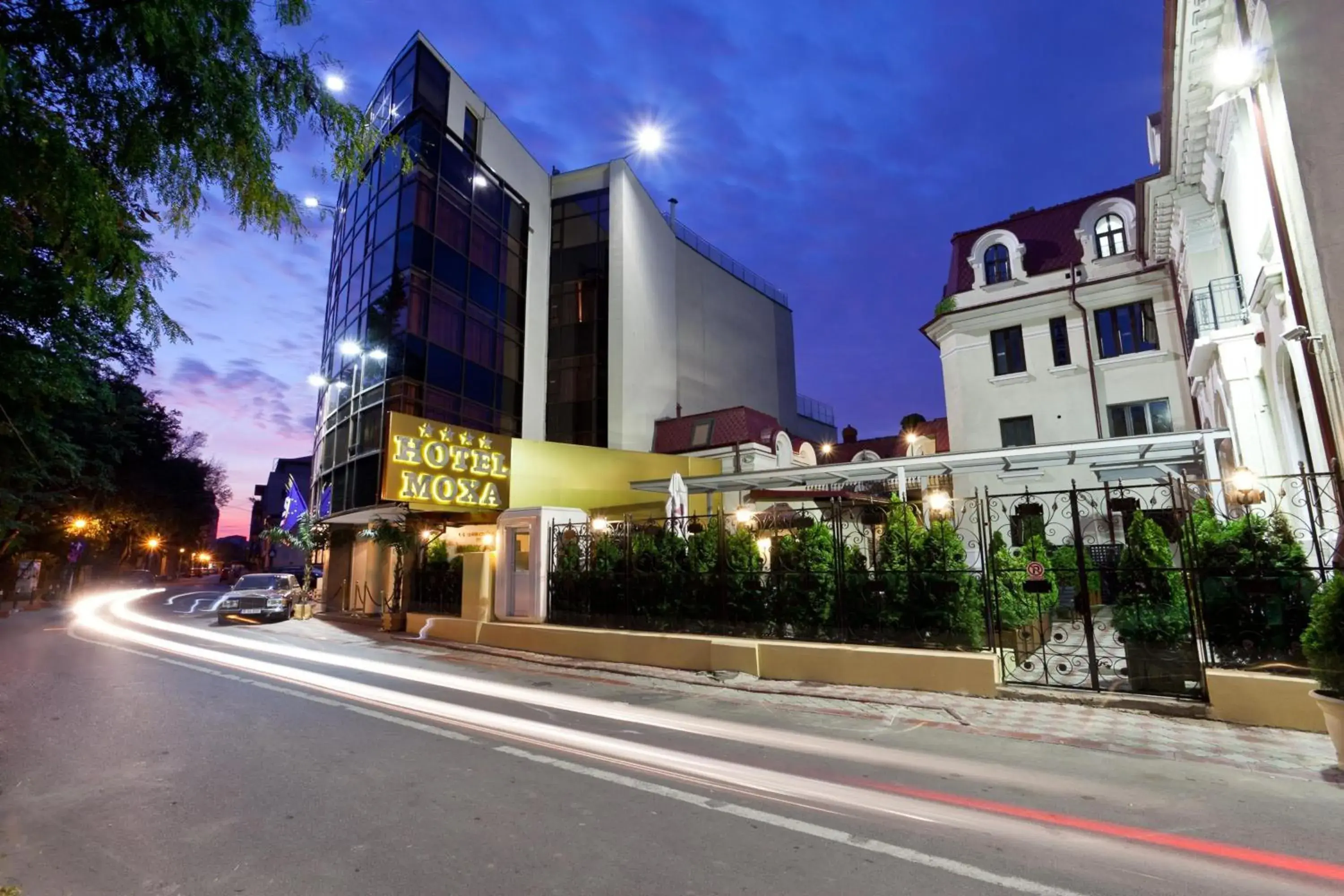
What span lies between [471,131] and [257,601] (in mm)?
19841

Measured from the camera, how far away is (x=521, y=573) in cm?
1434

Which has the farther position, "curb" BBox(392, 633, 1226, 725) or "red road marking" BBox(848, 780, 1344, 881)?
"curb" BBox(392, 633, 1226, 725)

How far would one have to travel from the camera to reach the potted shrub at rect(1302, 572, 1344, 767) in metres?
5.50

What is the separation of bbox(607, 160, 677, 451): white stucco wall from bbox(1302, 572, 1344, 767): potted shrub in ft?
73.3

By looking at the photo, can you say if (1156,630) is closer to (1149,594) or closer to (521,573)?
(1149,594)

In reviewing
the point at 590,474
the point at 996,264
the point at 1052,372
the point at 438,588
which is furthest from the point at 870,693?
the point at 996,264

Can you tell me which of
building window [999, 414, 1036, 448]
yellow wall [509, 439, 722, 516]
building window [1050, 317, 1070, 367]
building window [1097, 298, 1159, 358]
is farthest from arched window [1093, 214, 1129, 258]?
yellow wall [509, 439, 722, 516]

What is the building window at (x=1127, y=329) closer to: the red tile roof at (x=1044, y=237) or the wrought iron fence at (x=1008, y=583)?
the red tile roof at (x=1044, y=237)

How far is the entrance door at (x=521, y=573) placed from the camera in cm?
1397

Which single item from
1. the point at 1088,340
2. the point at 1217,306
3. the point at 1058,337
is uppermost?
the point at 1058,337

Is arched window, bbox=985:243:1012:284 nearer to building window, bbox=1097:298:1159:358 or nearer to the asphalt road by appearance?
building window, bbox=1097:298:1159:358

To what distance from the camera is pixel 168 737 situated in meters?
6.50

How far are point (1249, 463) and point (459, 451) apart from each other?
56.8ft

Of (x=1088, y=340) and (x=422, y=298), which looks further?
(x=422, y=298)
